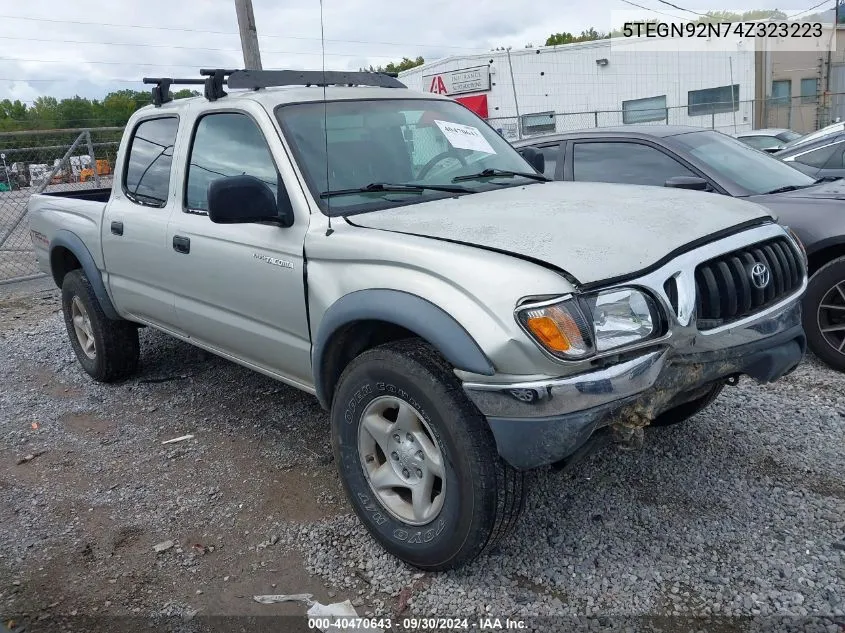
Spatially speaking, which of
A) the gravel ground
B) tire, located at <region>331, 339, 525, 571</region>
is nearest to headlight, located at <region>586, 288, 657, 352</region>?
tire, located at <region>331, 339, 525, 571</region>

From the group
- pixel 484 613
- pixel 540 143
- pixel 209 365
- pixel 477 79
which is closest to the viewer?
pixel 484 613

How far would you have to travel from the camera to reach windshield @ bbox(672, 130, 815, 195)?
5.32 m

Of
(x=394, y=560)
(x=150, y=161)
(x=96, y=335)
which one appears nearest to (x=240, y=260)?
(x=150, y=161)

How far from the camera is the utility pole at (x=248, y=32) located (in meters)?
9.13

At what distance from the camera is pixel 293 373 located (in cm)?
354

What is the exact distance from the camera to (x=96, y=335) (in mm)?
5254

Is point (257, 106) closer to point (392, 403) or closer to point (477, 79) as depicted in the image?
point (392, 403)

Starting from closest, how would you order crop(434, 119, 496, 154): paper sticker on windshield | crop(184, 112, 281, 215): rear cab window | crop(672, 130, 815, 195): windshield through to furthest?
crop(184, 112, 281, 215): rear cab window
crop(434, 119, 496, 154): paper sticker on windshield
crop(672, 130, 815, 195): windshield

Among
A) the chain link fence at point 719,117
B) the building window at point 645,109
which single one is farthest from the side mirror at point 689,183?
the building window at point 645,109

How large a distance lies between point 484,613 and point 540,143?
4590 millimetres

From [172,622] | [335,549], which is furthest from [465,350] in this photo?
[172,622]

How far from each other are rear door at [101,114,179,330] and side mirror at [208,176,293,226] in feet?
3.99

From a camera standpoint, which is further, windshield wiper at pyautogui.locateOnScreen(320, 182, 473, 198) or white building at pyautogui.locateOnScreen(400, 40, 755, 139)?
white building at pyautogui.locateOnScreen(400, 40, 755, 139)

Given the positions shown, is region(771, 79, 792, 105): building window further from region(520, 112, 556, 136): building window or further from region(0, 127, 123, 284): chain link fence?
region(0, 127, 123, 284): chain link fence
